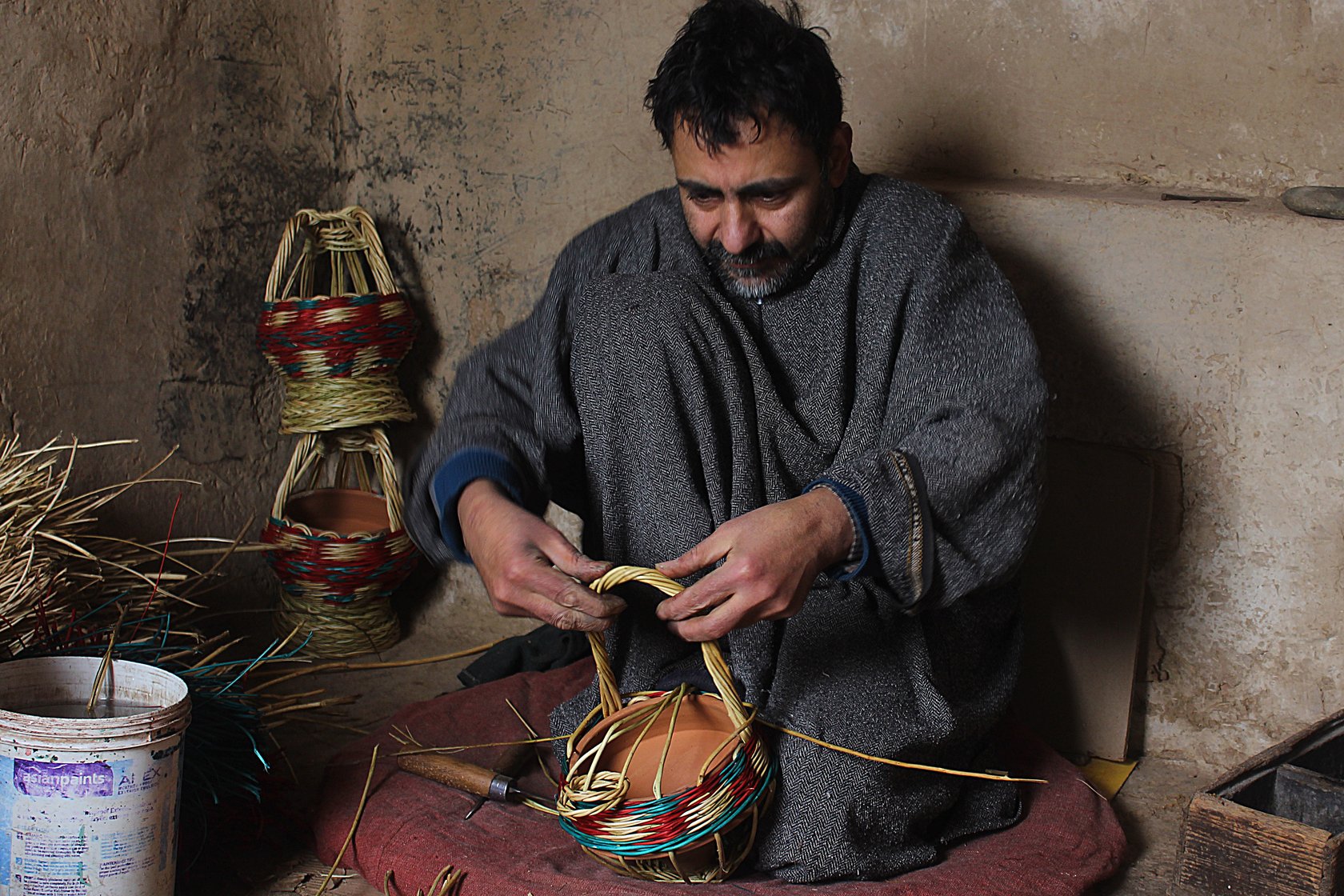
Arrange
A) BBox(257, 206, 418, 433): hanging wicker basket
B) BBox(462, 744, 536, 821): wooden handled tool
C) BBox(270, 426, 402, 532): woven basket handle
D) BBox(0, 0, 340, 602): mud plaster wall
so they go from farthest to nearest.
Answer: BBox(270, 426, 402, 532): woven basket handle, BBox(257, 206, 418, 433): hanging wicker basket, BBox(0, 0, 340, 602): mud plaster wall, BBox(462, 744, 536, 821): wooden handled tool

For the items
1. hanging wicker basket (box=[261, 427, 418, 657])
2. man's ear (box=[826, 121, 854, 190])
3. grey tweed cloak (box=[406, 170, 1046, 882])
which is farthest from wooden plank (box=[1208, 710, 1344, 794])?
hanging wicker basket (box=[261, 427, 418, 657])

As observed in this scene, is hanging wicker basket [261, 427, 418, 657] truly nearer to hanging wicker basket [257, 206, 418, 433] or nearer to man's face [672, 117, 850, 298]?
hanging wicker basket [257, 206, 418, 433]

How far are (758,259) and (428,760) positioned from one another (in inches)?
39.0

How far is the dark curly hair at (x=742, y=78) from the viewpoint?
1.91 m

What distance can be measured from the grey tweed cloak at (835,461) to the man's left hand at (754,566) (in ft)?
0.25

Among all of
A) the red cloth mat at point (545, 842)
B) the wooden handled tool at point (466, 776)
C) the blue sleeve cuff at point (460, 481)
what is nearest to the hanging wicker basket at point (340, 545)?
the red cloth mat at point (545, 842)

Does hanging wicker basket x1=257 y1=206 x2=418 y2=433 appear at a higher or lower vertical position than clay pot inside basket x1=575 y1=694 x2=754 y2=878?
higher

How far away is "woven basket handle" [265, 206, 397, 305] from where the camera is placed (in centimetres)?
307

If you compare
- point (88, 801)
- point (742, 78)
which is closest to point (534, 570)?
point (88, 801)

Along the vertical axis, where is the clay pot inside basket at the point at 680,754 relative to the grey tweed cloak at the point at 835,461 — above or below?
below

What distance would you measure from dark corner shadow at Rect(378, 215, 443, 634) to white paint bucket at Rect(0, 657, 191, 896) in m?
1.47

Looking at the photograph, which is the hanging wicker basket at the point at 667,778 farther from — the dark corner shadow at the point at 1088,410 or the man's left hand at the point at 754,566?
the dark corner shadow at the point at 1088,410

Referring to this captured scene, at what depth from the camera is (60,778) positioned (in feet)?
5.52

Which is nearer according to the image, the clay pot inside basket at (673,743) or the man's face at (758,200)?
the clay pot inside basket at (673,743)
